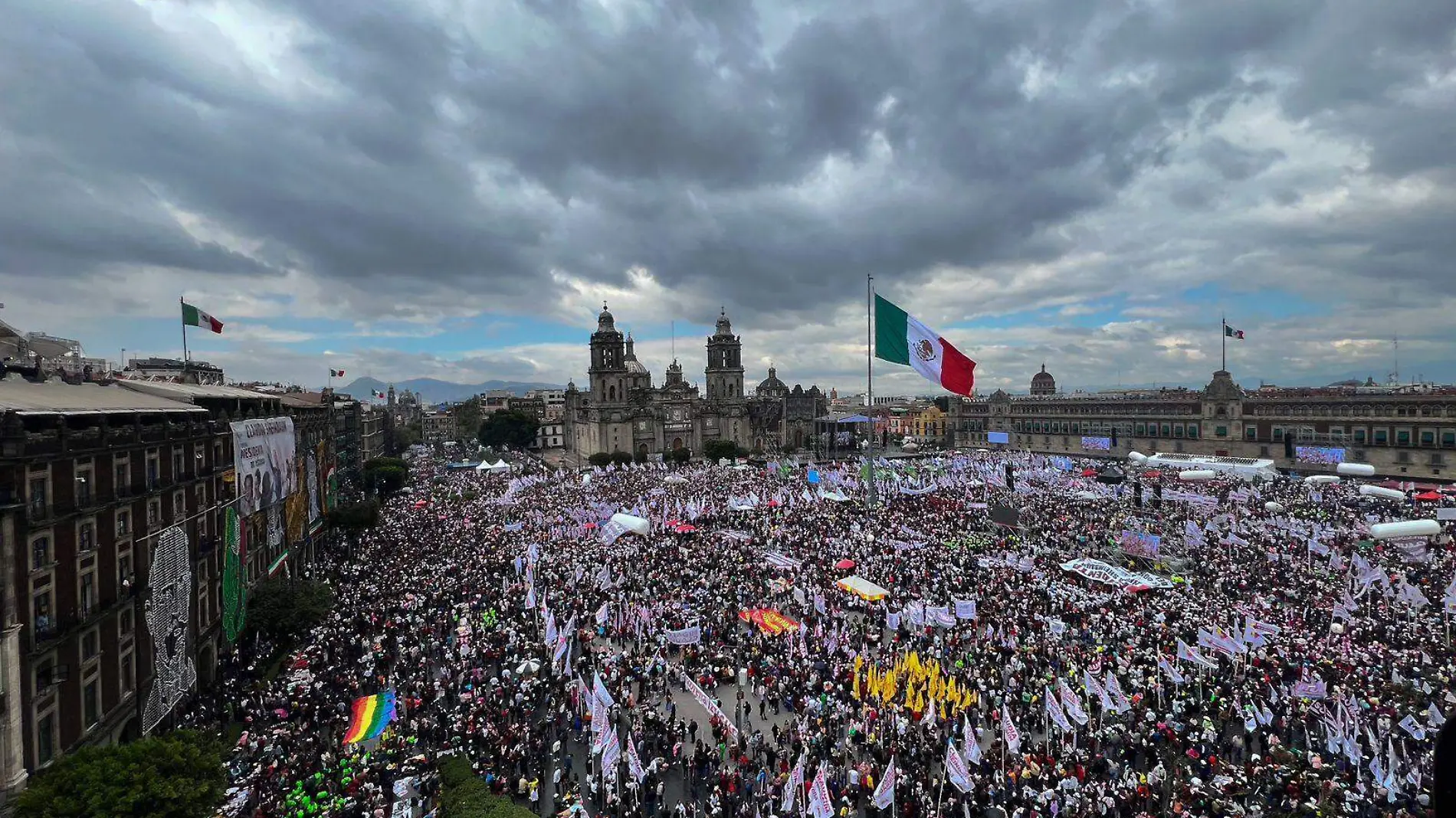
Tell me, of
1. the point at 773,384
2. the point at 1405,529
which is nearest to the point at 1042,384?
the point at 773,384

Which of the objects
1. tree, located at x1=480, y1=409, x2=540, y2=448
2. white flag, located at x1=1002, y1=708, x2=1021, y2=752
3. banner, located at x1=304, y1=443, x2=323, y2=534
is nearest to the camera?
white flag, located at x1=1002, y1=708, x2=1021, y2=752

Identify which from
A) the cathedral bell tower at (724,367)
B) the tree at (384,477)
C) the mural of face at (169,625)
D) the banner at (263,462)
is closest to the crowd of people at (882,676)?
the mural of face at (169,625)

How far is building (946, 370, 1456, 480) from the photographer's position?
67.3 meters

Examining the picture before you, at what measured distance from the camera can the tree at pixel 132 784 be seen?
1338 centimetres

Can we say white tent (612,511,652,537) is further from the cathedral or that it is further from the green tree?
the cathedral

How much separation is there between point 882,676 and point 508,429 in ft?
374

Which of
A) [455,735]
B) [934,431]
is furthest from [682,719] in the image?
[934,431]

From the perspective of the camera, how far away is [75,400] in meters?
22.4

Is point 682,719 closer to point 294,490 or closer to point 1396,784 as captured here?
point 1396,784

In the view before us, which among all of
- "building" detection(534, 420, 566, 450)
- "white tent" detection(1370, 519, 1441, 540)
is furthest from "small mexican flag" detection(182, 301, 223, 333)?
"building" detection(534, 420, 566, 450)

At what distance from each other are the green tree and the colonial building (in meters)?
76.5

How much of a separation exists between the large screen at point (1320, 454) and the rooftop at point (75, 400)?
8972 cm

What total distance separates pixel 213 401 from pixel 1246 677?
40798mm

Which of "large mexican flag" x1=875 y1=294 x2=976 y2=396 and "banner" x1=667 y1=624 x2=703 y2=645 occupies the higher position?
"large mexican flag" x1=875 y1=294 x2=976 y2=396
